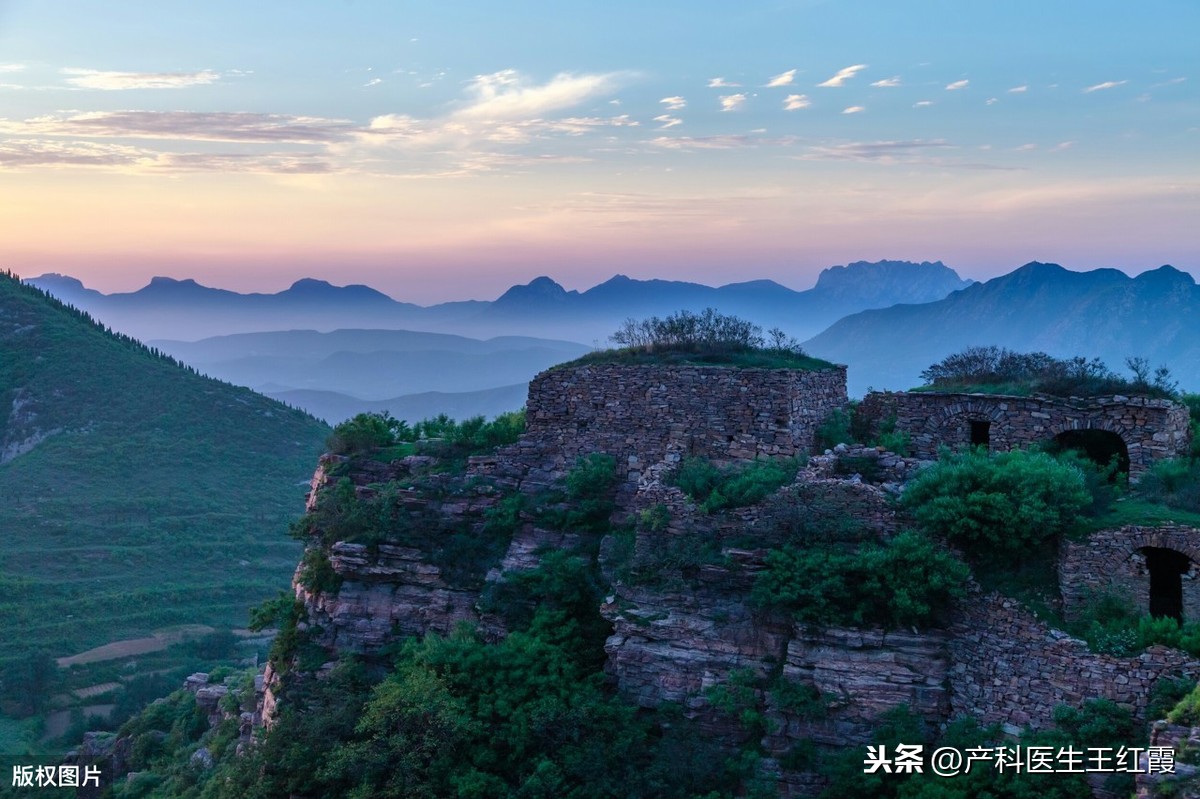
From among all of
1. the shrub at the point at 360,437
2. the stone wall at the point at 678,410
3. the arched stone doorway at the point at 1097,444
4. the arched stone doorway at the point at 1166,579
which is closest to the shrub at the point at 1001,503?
the arched stone doorway at the point at 1166,579

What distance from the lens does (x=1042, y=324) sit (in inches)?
Result: 3073

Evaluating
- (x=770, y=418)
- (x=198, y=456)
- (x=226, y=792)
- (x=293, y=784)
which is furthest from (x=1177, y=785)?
(x=198, y=456)

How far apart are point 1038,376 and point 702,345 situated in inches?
254

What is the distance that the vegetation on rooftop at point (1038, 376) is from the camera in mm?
18172

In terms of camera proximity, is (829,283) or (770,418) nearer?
(770,418)

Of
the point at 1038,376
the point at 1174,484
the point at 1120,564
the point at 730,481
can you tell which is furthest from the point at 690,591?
the point at 1038,376

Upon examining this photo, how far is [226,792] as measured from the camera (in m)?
17.6

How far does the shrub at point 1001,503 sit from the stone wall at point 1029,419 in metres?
2.65

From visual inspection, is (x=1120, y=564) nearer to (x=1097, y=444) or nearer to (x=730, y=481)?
(x=1097, y=444)

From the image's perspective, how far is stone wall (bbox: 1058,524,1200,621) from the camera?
14062mm

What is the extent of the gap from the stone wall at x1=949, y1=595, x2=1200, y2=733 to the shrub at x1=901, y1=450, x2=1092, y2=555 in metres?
0.95

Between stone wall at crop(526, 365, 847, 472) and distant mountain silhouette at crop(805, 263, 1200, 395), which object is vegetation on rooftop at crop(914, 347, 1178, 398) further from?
distant mountain silhouette at crop(805, 263, 1200, 395)

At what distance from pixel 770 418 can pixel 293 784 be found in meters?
10.3

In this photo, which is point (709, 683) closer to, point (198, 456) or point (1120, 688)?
point (1120, 688)
